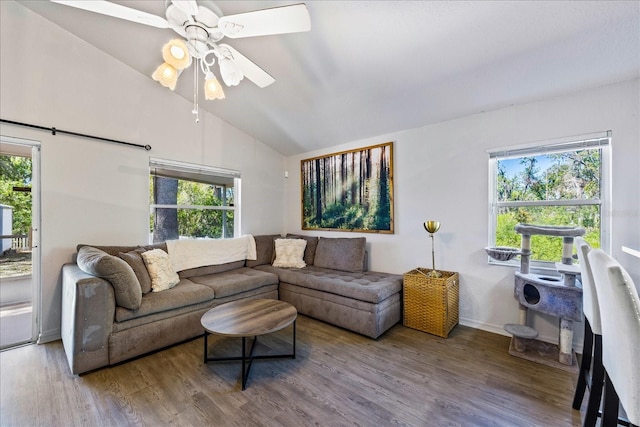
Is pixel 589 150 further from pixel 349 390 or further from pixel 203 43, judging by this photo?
pixel 203 43

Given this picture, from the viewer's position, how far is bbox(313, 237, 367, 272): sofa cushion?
348cm

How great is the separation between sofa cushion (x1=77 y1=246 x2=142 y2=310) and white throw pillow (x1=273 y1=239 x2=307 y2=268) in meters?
1.87

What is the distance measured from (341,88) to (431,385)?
2.78 meters

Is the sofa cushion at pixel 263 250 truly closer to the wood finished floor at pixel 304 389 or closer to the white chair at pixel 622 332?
the wood finished floor at pixel 304 389

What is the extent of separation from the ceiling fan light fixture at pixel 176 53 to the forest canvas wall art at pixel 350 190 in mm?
2541

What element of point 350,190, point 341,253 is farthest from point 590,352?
point 350,190

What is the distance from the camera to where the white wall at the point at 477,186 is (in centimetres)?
216

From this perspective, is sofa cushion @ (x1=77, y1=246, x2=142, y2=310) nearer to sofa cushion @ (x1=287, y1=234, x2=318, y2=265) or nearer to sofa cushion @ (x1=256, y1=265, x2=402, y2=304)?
sofa cushion @ (x1=256, y1=265, x2=402, y2=304)

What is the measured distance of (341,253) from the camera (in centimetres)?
359

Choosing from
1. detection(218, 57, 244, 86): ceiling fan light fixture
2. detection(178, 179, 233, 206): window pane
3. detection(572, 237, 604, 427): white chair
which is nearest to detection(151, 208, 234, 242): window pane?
detection(178, 179, 233, 206): window pane

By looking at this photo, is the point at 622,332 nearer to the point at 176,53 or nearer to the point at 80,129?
the point at 176,53

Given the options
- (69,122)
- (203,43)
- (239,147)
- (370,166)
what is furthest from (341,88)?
(69,122)

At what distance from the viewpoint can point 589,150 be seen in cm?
234

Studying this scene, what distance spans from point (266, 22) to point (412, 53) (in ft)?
4.29
